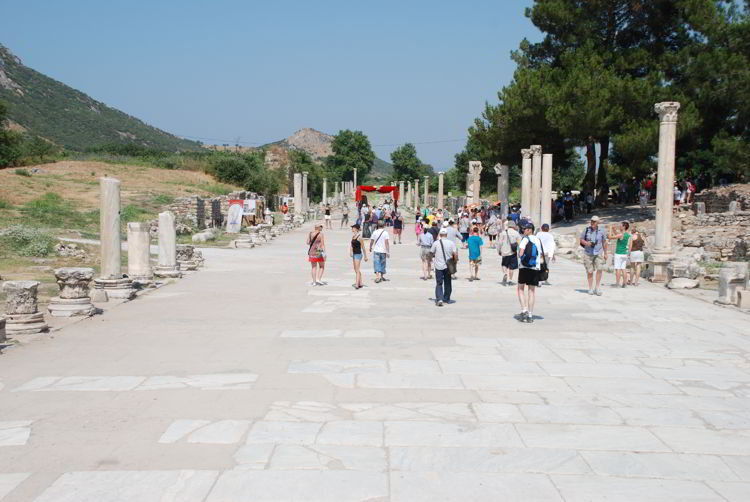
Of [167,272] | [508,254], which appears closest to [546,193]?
[508,254]

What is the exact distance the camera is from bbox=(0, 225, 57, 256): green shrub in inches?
714

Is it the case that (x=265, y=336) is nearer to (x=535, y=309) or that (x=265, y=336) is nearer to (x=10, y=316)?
(x=10, y=316)

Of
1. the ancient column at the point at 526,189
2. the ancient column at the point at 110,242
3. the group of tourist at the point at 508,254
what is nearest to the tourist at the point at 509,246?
the group of tourist at the point at 508,254

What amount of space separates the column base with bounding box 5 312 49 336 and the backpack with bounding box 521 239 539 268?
22.4 ft

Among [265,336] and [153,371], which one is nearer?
[153,371]

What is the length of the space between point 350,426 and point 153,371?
2.75m

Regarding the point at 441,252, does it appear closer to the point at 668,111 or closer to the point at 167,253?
the point at 167,253

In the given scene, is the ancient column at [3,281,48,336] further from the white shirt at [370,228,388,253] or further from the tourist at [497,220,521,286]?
the tourist at [497,220,521,286]

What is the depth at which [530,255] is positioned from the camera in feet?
33.6

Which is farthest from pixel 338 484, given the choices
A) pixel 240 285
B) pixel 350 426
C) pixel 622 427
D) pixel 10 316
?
pixel 240 285

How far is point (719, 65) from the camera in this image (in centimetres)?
2839

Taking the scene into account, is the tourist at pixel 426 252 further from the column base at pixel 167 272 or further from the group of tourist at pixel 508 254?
the column base at pixel 167 272

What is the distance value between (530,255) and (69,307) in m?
6.99

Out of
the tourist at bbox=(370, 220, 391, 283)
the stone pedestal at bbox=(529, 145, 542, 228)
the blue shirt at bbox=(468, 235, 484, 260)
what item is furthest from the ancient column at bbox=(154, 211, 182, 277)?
the stone pedestal at bbox=(529, 145, 542, 228)
